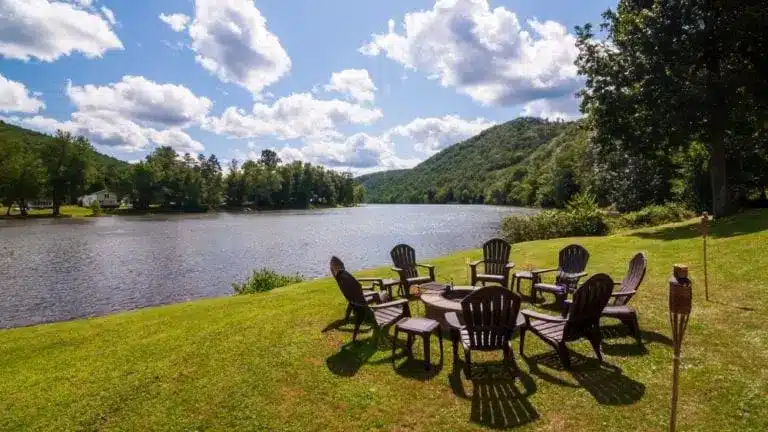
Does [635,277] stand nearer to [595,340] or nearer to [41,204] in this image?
[595,340]

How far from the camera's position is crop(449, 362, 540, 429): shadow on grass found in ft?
16.8

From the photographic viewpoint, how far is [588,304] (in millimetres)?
6359

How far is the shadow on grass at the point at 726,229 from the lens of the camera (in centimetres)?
1600

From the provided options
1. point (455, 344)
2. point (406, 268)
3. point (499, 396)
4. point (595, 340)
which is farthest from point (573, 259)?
point (499, 396)

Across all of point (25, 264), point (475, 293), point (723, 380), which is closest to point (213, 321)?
point (475, 293)

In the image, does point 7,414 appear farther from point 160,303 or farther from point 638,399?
point 160,303

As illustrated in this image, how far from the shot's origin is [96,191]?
365ft

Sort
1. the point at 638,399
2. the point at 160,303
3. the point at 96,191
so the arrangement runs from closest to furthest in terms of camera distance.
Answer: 1. the point at 638,399
2. the point at 160,303
3. the point at 96,191

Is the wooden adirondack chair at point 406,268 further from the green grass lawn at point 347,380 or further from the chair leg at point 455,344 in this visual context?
the chair leg at point 455,344

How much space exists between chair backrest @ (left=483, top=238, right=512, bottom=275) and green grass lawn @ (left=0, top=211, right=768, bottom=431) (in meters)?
3.17

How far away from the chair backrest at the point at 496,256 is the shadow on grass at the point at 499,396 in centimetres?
529

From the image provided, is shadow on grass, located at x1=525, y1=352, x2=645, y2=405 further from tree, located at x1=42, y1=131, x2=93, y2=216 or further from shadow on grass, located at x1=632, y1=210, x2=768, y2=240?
tree, located at x1=42, y1=131, x2=93, y2=216

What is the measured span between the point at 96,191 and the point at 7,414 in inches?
4942

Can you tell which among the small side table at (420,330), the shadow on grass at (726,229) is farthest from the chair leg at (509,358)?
the shadow on grass at (726,229)
